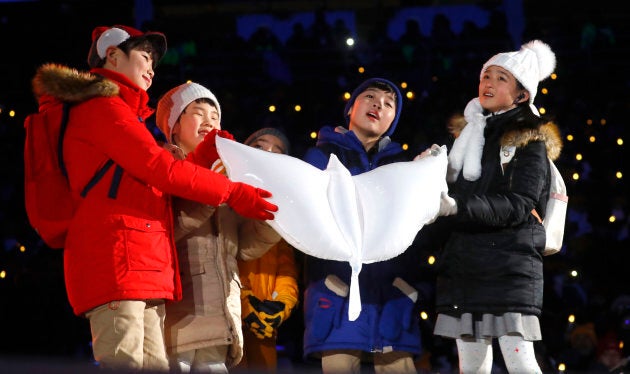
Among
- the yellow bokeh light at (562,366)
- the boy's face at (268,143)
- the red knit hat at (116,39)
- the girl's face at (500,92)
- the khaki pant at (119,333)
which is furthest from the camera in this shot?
the yellow bokeh light at (562,366)

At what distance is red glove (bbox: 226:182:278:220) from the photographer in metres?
3.30

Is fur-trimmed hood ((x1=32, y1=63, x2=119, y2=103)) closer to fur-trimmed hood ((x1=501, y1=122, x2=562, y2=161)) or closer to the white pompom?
fur-trimmed hood ((x1=501, y1=122, x2=562, y2=161))

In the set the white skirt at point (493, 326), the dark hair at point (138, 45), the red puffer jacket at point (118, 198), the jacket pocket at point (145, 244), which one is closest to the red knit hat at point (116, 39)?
the dark hair at point (138, 45)

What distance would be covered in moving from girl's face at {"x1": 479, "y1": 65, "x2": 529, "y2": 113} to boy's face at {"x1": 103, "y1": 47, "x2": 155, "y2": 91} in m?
1.22

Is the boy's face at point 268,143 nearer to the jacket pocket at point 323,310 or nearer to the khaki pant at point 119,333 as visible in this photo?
the jacket pocket at point 323,310

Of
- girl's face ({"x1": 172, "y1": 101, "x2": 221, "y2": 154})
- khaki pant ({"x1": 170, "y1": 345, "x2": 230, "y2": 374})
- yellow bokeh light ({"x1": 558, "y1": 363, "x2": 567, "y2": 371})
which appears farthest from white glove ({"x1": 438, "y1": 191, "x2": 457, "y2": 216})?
yellow bokeh light ({"x1": 558, "y1": 363, "x2": 567, "y2": 371})

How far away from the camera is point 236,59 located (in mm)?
6945

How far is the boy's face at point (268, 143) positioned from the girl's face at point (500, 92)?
0.86 meters

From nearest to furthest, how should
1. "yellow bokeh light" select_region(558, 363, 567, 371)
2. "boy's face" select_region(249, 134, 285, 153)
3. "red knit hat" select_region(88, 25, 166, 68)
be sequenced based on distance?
"red knit hat" select_region(88, 25, 166, 68) → "boy's face" select_region(249, 134, 285, 153) → "yellow bokeh light" select_region(558, 363, 567, 371)

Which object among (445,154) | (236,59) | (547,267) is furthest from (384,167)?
(236,59)

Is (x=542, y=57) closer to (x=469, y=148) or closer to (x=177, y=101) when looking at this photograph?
(x=469, y=148)

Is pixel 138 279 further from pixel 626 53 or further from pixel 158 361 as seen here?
pixel 626 53

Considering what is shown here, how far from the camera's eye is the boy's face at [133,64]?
11.5 ft

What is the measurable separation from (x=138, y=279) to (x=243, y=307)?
2.83ft
